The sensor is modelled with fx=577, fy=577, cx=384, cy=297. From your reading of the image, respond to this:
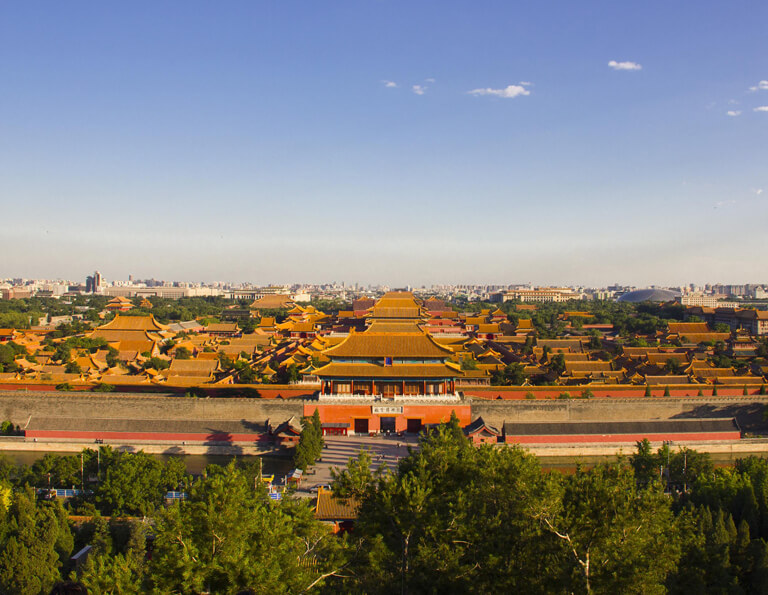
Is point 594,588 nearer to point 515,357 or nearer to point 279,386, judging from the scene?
point 279,386

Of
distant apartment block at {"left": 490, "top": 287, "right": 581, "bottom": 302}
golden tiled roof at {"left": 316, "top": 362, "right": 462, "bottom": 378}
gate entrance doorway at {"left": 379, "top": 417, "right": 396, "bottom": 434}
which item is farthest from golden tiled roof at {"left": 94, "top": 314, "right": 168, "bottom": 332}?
distant apartment block at {"left": 490, "top": 287, "right": 581, "bottom": 302}

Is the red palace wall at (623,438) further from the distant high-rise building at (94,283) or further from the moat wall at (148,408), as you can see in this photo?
the distant high-rise building at (94,283)

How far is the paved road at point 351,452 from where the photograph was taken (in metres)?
16.7

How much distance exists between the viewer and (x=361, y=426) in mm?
21172

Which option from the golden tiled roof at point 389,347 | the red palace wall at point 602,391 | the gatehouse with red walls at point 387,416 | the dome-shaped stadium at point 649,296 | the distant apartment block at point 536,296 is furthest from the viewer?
the distant apartment block at point 536,296

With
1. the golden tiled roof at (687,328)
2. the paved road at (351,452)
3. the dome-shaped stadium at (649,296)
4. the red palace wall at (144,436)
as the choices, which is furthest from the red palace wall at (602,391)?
the dome-shaped stadium at (649,296)

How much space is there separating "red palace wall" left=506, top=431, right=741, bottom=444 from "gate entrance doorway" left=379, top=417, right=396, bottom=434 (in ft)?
14.0

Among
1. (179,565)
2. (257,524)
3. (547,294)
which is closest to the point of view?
(179,565)

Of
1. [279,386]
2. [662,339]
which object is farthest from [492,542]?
[662,339]

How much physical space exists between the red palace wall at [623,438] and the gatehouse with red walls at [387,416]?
2.67 m

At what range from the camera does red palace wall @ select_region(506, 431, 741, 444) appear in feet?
64.8

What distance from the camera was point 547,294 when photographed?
Answer: 117 metres

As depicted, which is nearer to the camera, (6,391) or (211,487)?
(211,487)

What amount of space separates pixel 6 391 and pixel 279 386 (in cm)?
1103
